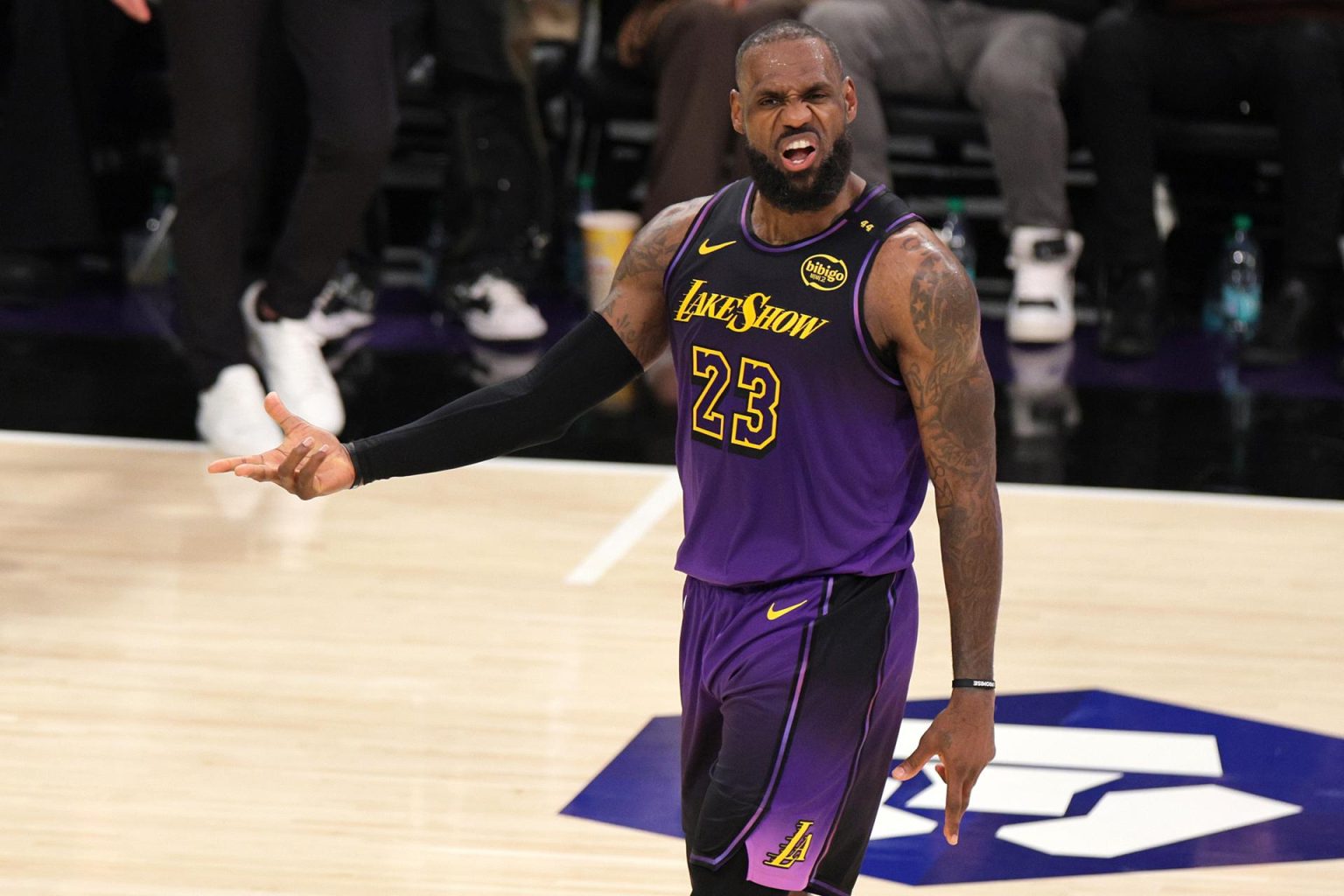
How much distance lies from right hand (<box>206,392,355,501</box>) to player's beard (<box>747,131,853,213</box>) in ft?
2.05

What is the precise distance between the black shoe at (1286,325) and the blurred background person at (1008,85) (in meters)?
0.62

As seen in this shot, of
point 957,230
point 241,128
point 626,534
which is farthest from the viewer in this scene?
point 957,230

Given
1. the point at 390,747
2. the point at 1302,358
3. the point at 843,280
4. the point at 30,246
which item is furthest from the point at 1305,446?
A: the point at 30,246

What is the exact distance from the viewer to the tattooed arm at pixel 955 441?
2355 mm

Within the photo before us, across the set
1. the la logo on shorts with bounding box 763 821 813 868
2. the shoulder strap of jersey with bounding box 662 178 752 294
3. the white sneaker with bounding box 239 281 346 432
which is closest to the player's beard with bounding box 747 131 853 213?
the shoulder strap of jersey with bounding box 662 178 752 294

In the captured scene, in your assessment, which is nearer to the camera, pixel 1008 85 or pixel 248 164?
pixel 248 164

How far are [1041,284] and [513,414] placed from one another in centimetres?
421

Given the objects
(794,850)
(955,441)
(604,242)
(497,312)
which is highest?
(955,441)

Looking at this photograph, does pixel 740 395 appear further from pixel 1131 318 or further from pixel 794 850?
pixel 1131 318

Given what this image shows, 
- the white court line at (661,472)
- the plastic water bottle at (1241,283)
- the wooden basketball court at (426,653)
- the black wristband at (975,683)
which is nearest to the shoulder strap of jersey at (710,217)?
the black wristband at (975,683)

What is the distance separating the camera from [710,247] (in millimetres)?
2514

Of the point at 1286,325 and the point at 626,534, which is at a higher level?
the point at 1286,325

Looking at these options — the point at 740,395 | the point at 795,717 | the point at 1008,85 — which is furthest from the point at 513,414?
the point at 1008,85

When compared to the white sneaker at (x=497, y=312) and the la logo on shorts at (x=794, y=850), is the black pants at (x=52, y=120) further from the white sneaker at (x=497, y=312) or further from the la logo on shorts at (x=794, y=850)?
the la logo on shorts at (x=794, y=850)
